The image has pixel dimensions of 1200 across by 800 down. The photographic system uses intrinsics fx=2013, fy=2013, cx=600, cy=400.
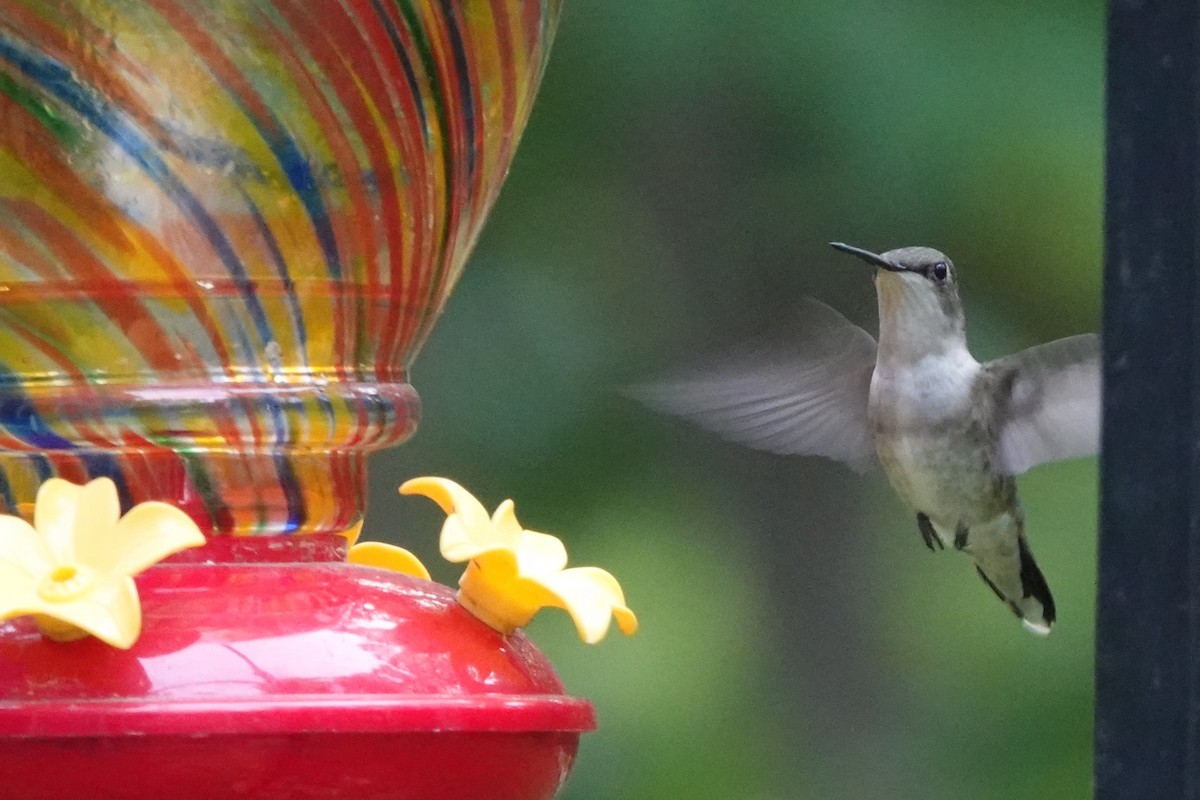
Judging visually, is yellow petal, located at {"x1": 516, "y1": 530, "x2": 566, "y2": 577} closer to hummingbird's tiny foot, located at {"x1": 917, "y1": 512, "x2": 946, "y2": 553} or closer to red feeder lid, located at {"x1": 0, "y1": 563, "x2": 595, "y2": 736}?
red feeder lid, located at {"x1": 0, "y1": 563, "x2": 595, "y2": 736}

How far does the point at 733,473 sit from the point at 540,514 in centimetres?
62

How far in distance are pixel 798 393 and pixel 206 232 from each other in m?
1.85

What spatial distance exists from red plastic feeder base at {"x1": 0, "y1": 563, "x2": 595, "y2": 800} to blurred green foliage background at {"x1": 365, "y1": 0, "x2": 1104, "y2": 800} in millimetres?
2801

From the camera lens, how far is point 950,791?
15.5ft

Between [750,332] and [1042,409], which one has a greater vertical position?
[1042,409]

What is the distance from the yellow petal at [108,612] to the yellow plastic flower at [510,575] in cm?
26

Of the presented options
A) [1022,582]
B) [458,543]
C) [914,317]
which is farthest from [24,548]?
[1022,582]

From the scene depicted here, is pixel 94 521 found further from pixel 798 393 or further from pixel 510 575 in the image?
pixel 798 393

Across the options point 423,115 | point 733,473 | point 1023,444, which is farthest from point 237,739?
point 733,473

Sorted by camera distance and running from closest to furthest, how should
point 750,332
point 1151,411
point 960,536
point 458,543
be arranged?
point 1151,411 < point 458,543 < point 960,536 < point 750,332

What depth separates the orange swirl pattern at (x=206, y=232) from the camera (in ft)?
4.97

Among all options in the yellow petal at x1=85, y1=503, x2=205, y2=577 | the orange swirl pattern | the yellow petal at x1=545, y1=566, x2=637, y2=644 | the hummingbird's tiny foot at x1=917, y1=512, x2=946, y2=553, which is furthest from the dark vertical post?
the hummingbird's tiny foot at x1=917, y1=512, x2=946, y2=553

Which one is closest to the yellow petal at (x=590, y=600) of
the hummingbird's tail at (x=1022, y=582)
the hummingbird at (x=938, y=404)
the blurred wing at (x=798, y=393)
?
the hummingbird at (x=938, y=404)

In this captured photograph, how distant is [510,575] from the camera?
4.92 feet
